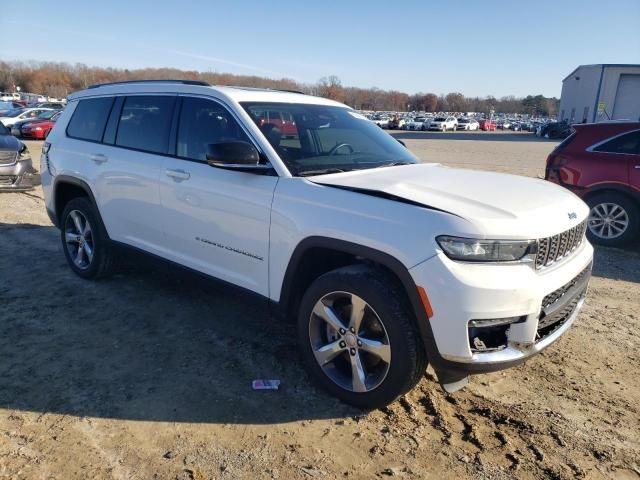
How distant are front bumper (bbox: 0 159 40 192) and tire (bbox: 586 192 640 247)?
32.2 feet

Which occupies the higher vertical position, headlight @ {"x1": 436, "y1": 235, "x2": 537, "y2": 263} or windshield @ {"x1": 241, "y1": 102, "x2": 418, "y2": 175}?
windshield @ {"x1": 241, "y1": 102, "x2": 418, "y2": 175}

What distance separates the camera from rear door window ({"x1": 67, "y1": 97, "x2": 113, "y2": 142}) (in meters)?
4.75

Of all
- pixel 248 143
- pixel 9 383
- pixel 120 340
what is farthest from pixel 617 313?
pixel 9 383

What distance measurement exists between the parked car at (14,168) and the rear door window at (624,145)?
32.4 feet

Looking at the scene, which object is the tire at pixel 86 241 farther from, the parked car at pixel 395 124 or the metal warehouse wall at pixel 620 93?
the parked car at pixel 395 124

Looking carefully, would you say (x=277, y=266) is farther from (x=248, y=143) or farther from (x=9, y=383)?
(x=9, y=383)

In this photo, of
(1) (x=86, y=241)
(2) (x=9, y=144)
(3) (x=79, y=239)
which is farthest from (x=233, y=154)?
(2) (x=9, y=144)

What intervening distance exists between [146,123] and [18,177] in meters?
6.66

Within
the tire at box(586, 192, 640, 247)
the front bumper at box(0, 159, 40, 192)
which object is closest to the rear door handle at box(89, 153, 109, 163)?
the front bumper at box(0, 159, 40, 192)

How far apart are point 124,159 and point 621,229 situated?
6461 millimetres

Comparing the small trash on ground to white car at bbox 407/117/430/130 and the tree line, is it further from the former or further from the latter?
the tree line

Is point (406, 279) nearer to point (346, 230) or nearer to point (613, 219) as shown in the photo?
→ point (346, 230)

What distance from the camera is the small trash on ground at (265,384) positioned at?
10.7 ft

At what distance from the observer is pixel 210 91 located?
12.4ft
